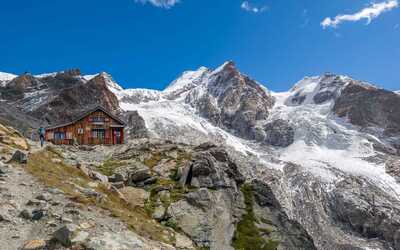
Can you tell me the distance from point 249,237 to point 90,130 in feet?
151

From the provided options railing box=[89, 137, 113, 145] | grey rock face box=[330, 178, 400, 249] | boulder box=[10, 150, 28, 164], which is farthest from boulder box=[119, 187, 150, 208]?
grey rock face box=[330, 178, 400, 249]

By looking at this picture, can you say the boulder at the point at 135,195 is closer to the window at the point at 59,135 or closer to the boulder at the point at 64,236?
the boulder at the point at 64,236

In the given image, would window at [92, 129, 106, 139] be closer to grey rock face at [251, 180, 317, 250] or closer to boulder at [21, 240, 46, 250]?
grey rock face at [251, 180, 317, 250]

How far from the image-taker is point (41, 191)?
884 inches

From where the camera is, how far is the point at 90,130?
72375 millimetres

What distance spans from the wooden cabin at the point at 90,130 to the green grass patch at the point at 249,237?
132 feet

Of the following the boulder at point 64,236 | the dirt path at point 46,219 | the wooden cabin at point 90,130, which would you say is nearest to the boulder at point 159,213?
the dirt path at point 46,219

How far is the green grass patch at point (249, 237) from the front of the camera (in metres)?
32.9

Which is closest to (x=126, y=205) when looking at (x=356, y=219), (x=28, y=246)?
(x=28, y=246)

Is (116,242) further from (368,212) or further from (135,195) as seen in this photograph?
(368,212)

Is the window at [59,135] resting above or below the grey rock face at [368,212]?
above

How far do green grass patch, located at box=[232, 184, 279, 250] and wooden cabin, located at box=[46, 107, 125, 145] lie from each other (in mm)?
40247

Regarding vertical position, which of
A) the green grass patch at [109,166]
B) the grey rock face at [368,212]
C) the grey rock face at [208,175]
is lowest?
the grey rock face at [368,212]

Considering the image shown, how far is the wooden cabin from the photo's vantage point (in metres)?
71.5
